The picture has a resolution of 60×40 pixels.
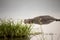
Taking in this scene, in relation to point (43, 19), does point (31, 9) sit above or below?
above

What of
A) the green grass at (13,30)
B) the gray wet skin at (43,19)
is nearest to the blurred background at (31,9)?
the gray wet skin at (43,19)

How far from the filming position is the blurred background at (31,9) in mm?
1574

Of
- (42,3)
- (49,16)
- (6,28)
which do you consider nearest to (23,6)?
(42,3)

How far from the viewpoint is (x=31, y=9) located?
1618 millimetres

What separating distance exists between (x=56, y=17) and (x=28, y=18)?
354 millimetres

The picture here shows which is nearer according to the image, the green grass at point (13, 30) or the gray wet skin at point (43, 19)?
the green grass at point (13, 30)

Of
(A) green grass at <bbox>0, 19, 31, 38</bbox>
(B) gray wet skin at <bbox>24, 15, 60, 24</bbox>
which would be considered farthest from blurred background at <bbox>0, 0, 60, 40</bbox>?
(A) green grass at <bbox>0, 19, 31, 38</bbox>

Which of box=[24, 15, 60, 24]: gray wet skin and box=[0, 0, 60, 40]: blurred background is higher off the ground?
box=[0, 0, 60, 40]: blurred background

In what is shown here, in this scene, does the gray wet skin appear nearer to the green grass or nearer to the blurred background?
the blurred background

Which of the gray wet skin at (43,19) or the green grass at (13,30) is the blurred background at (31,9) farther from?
the green grass at (13,30)

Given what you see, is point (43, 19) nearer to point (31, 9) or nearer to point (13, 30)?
point (31, 9)

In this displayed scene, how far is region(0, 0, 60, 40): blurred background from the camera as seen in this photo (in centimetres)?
157

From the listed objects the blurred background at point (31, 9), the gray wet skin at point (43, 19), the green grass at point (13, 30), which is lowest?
the green grass at point (13, 30)

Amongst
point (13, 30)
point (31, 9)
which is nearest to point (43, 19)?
point (31, 9)
